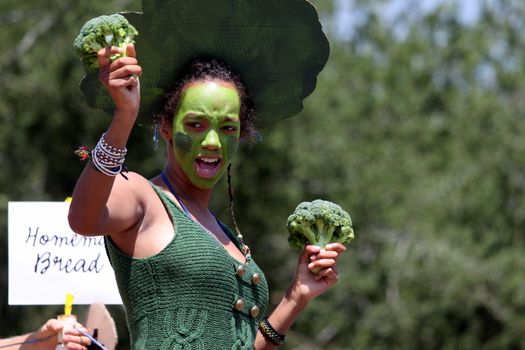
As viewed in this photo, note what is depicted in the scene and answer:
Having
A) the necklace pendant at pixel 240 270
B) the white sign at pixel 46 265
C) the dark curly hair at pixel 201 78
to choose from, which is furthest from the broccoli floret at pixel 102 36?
the white sign at pixel 46 265

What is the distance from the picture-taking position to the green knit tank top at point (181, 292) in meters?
3.11

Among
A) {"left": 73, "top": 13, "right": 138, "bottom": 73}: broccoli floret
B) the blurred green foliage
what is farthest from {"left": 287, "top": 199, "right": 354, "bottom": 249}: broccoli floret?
the blurred green foliage

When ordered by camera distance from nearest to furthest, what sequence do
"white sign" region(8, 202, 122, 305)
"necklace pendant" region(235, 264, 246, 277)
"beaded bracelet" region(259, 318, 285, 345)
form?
"necklace pendant" region(235, 264, 246, 277), "beaded bracelet" region(259, 318, 285, 345), "white sign" region(8, 202, 122, 305)

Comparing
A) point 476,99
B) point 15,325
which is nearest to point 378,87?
point 476,99

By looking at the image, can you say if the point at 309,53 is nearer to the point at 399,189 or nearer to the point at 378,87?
the point at 399,189

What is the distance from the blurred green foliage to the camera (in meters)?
13.9

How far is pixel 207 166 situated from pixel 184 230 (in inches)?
10.4

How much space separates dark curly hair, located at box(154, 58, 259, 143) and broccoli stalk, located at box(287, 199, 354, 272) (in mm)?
313

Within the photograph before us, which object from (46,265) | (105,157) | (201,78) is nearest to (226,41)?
(201,78)

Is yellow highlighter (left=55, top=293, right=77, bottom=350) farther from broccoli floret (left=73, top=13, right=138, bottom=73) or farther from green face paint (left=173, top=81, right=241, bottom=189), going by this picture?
broccoli floret (left=73, top=13, right=138, bottom=73)

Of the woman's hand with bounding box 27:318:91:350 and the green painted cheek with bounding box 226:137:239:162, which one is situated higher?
the green painted cheek with bounding box 226:137:239:162

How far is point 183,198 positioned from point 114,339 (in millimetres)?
1040

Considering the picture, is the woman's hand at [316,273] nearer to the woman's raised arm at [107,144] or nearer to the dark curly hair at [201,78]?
the dark curly hair at [201,78]

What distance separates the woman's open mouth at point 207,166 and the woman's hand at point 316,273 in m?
0.38
